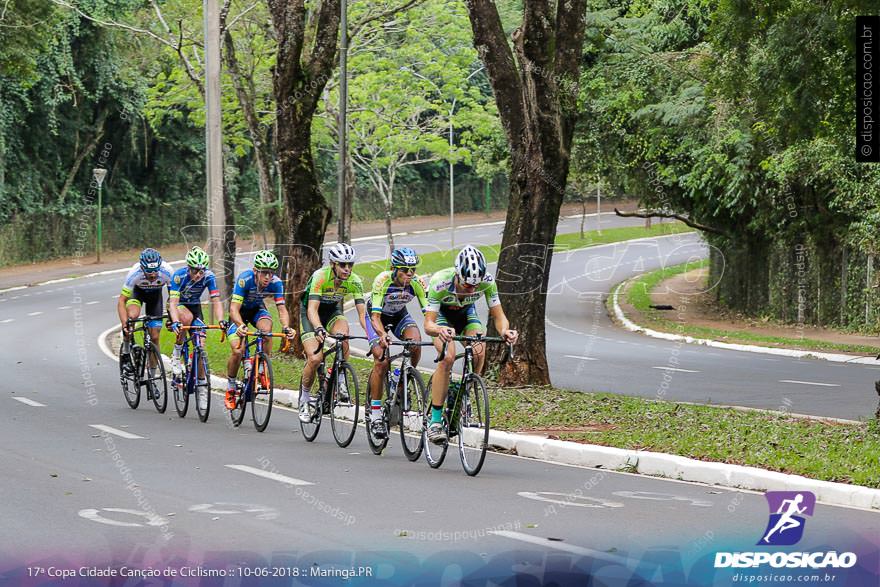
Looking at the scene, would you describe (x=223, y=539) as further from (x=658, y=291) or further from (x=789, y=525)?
(x=658, y=291)

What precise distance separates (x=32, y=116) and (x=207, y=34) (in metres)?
33.0

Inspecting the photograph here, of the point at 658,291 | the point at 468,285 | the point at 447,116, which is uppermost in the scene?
the point at 447,116

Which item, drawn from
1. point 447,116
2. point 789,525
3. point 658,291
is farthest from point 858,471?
point 447,116

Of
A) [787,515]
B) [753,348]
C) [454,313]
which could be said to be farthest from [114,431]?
[753,348]

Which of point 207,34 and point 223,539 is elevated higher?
point 207,34

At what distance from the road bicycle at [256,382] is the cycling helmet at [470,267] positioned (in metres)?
3.38

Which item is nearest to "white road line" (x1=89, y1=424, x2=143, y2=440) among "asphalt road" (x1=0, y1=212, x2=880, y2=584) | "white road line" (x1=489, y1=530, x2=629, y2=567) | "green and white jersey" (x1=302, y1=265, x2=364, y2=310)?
"asphalt road" (x1=0, y1=212, x2=880, y2=584)

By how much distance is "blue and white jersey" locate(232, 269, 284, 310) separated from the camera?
48.7 feet

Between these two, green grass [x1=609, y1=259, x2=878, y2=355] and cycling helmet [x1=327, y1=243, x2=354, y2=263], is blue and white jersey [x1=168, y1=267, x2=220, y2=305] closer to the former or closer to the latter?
cycling helmet [x1=327, y1=243, x2=354, y2=263]

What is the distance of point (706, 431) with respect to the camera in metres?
13.2

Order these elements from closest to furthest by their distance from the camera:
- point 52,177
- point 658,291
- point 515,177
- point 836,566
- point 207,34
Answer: point 836,566, point 515,177, point 207,34, point 658,291, point 52,177

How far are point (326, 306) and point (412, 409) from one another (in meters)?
1.87

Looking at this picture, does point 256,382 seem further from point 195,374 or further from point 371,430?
point 371,430

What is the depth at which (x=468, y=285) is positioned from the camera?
473 inches
